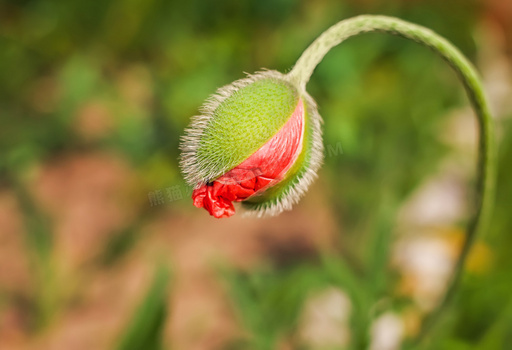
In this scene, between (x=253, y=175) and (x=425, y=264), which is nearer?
(x=253, y=175)

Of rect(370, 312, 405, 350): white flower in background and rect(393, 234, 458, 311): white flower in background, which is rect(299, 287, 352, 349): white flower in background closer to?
rect(370, 312, 405, 350): white flower in background

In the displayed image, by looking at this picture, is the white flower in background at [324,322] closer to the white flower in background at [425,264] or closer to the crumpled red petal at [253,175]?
the white flower in background at [425,264]

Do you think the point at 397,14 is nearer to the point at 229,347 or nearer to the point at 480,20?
the point at 480,20

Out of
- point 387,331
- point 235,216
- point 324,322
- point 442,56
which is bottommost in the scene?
point 235,216

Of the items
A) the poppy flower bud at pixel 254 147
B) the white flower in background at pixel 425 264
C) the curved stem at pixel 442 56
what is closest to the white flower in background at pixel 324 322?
the white flower in background at pixel 425 264

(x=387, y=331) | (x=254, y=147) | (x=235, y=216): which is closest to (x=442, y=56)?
(x=254, y=147)

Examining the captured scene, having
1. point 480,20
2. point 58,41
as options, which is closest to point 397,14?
point 480,20

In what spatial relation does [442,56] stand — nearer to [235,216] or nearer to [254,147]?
[254,147]

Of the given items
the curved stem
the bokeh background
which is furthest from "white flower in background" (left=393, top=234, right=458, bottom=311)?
the curved stem
